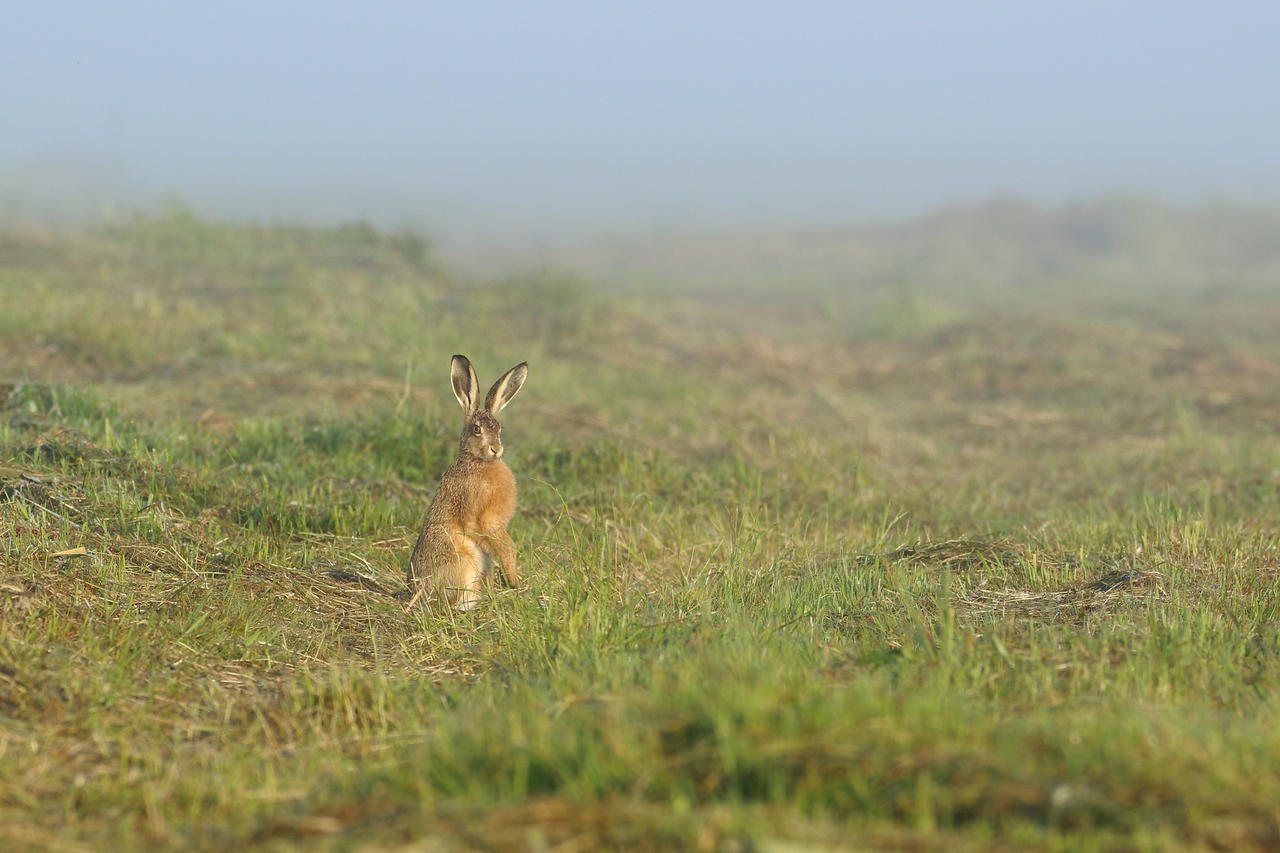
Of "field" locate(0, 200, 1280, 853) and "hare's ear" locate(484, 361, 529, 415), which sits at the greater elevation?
"hare's ear" locate(484, 361, 529, 415)

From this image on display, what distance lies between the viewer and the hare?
496 cm

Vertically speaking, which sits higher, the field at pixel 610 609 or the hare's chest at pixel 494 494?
the hare's chest at pixel 494 494

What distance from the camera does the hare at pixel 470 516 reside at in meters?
4.96

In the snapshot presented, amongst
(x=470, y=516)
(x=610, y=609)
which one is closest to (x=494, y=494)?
(x=470, y=516)

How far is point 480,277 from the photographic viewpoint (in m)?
18.5

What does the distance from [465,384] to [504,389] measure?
224 mm

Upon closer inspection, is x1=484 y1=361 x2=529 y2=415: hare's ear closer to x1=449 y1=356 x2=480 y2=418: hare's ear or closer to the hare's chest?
x1=449 y1=356 x2=480 y2=418: hare's ear

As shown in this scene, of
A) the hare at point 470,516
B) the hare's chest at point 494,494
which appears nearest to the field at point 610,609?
the hare at point 470,516

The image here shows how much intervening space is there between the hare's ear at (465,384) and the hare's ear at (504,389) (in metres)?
0.08

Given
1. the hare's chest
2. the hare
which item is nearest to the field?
the hare

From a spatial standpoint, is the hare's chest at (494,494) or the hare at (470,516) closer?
the hare at (470,516)

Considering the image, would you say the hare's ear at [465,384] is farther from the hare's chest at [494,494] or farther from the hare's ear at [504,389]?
Result: the hare's chest at [494,494]

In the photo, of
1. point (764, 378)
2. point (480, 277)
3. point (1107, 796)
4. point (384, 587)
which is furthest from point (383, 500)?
point (480, 277)

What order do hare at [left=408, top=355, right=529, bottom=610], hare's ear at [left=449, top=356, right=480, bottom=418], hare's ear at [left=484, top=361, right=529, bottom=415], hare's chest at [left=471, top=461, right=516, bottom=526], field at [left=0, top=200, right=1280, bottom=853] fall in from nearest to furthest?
1. field at [left=0, top=200, right=1280, bottom=853]
2. hare at [left=408, top=355, right=529, bottom=610]
3. hare's chest at [left=471, top=461, right=516, bottom=526]
4. hare's ear at [left=484, top=361, right=529, bottom=415]
5. hare's ear at [left=449, top=356, right=480, bottom=418]
